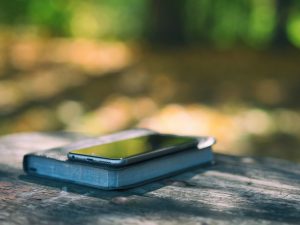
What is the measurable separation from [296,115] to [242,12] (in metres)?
3.21

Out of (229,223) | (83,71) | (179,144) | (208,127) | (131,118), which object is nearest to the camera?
(229,223)

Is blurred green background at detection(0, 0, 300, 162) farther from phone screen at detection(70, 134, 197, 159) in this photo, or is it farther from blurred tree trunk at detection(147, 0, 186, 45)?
phone screen at detection(70, 134, 197, 159)

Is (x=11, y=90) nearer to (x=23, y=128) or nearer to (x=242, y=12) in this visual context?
(x=23, y=128)

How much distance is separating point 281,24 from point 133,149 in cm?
494

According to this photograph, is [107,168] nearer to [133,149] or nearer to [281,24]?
[133,149]

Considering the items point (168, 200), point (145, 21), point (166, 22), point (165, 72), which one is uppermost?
point (145, 21)

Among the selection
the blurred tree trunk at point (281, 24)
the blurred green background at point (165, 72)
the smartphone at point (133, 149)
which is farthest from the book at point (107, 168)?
the blurred tree trunk at point (281, 24)

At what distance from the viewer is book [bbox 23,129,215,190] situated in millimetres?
974

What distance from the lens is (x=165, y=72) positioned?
526 centimetres

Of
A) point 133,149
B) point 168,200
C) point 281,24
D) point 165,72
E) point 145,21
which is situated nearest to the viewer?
point 168,200

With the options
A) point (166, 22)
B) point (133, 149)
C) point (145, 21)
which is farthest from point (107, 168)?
point (145, 21)

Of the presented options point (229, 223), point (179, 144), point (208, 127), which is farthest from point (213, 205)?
point (208, 127)

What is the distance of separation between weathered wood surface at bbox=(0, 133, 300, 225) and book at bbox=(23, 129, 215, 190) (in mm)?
16

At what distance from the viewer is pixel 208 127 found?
4.17m
